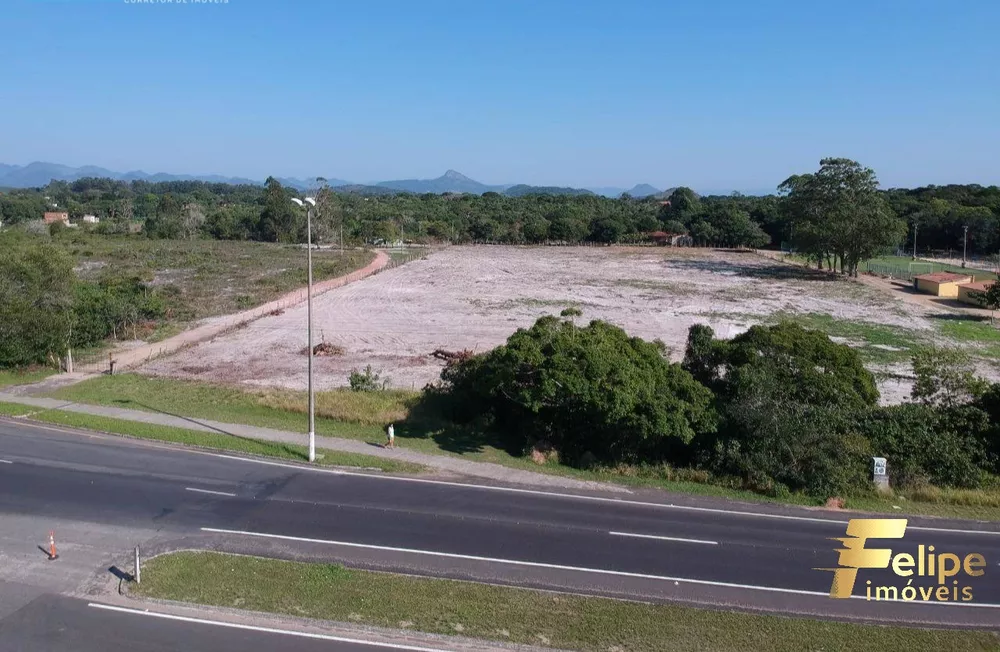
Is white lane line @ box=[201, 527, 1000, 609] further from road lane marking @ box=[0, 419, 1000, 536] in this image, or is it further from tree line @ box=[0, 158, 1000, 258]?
tree line @ box=[0, 158, 1000, 258]

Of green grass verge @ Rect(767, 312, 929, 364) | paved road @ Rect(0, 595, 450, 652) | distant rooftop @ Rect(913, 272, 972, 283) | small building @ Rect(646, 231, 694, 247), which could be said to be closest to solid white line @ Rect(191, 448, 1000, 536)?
paved road @ Rect(0, 595, 450, 652)

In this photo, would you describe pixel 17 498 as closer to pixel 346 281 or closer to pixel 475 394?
pixel 475 394

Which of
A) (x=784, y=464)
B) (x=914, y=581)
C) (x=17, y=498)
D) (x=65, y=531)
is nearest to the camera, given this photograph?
(x=914, y=581)

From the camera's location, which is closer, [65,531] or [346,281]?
[65,531]

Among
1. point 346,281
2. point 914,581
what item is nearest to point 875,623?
point 914,581

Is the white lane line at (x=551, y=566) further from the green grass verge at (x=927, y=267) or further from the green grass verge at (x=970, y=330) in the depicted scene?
the green grass verge at (x=927, y=267)

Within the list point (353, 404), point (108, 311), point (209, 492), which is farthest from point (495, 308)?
point (209, 492)

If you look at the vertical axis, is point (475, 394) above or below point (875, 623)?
above

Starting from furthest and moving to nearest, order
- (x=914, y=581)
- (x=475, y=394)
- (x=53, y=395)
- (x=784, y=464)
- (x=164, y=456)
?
(x=53, y=395)
(x=475, y=394)
(x=164, y=456)
(x=784, y=464)
(x=914, y=581)
